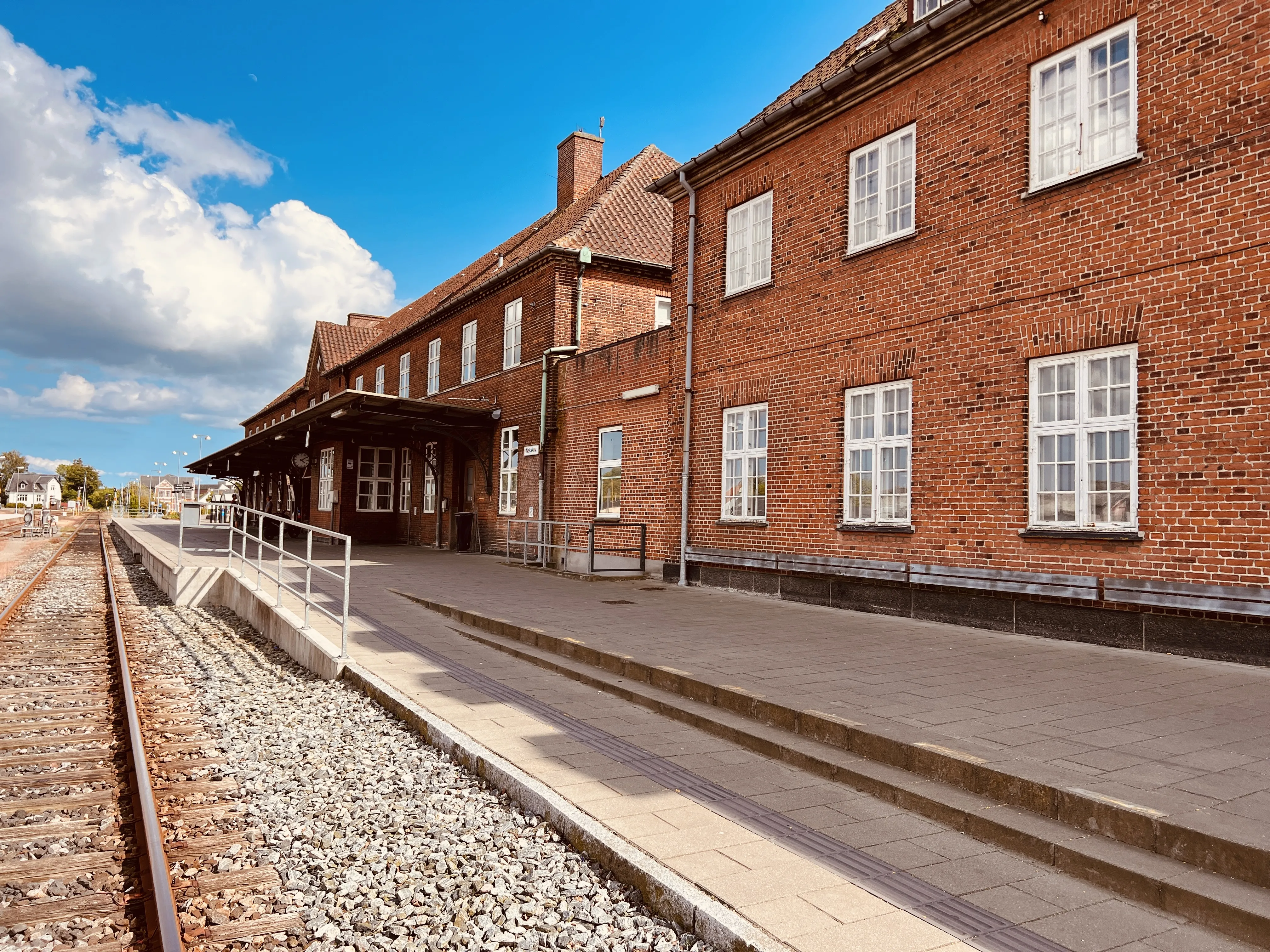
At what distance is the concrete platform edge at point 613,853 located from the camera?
9.89ft

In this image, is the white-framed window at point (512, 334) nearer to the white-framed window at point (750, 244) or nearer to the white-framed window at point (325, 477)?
the white-framed window at point (750, 244)

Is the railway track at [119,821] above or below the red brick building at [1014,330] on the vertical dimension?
below

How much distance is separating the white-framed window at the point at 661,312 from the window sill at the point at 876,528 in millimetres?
10058

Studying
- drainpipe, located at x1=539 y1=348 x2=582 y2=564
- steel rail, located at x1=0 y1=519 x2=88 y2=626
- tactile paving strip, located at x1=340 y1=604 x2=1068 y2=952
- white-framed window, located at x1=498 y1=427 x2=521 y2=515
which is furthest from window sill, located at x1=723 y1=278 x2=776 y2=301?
steel rail, located at x1=0 y1=519 x2=88 y2=626

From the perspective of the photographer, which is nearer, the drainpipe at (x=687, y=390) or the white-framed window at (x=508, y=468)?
the drainpipe at (x=687, y=390)

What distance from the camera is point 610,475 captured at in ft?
54.5

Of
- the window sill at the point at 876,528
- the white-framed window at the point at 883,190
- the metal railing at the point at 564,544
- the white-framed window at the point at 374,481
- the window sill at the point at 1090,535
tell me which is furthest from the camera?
the white-framed window at the point at 374,481

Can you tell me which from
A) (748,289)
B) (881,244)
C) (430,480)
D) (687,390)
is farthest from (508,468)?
(881,244)

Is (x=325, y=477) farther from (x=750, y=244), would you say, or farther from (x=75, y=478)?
(x=75, y=478)

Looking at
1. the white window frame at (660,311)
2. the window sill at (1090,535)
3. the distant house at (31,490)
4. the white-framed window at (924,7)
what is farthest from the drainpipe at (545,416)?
the distant house at (31,490)

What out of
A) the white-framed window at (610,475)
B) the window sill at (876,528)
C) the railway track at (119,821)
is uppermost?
the white-framed window at (610,475)

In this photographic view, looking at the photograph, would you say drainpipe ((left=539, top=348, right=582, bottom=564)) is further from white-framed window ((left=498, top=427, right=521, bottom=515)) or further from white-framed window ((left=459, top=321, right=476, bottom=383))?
→ white-framed window ((left=459, top=321, right=476, bottom=383))

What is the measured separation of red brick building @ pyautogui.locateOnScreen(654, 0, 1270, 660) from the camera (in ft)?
23.8

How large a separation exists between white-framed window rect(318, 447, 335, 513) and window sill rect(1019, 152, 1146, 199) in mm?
26360
